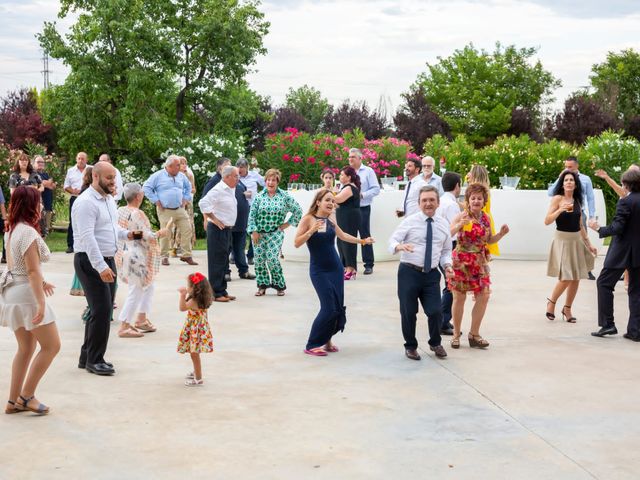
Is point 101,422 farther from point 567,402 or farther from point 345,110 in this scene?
point 345,110

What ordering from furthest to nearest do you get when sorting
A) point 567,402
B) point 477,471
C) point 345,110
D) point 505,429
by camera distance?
1. point 345,110
2. point 567,402
3. point 505,429
4. point 477,471

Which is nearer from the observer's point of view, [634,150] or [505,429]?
[505,429]

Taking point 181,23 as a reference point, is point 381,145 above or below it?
below

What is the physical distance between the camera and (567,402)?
22.7 feet

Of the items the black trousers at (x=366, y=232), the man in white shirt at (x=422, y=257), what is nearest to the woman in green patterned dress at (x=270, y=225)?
the black trousers at (x=366, y=232)

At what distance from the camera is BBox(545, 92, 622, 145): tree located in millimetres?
54438

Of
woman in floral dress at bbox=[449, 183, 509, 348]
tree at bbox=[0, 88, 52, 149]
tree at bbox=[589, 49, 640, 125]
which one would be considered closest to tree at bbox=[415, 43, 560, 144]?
tree at bbox=[589, 49, 640, 125]

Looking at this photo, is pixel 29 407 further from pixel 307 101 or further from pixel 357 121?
pixel 307 101

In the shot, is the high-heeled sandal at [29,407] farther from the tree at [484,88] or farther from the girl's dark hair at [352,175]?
the tree at [484,88]

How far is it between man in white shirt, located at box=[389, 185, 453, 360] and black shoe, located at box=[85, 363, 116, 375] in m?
2.67

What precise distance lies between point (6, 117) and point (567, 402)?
3953 cm

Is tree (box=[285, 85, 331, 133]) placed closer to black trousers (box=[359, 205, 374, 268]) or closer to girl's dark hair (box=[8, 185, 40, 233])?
black trousers (box=[359, 205, 374, 268])

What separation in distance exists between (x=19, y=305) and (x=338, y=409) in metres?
2.42

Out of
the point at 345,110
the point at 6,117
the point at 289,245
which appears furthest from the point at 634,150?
the point at 345,110
